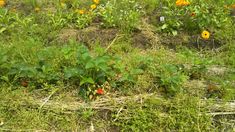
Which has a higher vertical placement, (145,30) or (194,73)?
(145,30)

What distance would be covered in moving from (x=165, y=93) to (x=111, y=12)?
165 cm

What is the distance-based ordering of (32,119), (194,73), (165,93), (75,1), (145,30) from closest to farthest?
(32,119) → (165,93) → (194,73) → (145,30) → (75,1)

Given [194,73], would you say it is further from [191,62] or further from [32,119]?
[32,119]

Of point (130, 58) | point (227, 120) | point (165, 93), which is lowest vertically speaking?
point (227, 120)

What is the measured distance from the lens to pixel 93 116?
135 inches

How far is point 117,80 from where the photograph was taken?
3689 mm

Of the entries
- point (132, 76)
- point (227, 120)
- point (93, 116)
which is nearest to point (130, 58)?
point (132, 76)

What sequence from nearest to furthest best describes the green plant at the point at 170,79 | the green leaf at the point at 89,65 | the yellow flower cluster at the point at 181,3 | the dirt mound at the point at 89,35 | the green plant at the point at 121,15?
1. the green leaf at the point at 89,65
2. the green plant at the point at 170,79
3. the dirt mound at the point at 89,35
4. the green plant at the point at 121,15
5. the yellow flower cluster at the point at 181,3

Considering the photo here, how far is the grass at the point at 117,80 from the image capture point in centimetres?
339

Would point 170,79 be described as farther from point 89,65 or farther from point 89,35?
point 89,35

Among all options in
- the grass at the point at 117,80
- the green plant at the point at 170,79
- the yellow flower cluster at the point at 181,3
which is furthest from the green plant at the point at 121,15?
the green plant at the point at 170,79

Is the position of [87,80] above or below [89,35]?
below

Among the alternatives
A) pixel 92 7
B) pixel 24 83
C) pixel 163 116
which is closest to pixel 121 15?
pixel 92 7

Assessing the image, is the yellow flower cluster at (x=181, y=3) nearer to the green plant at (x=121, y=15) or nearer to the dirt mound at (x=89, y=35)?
the green plant at (x=121, y=15)
